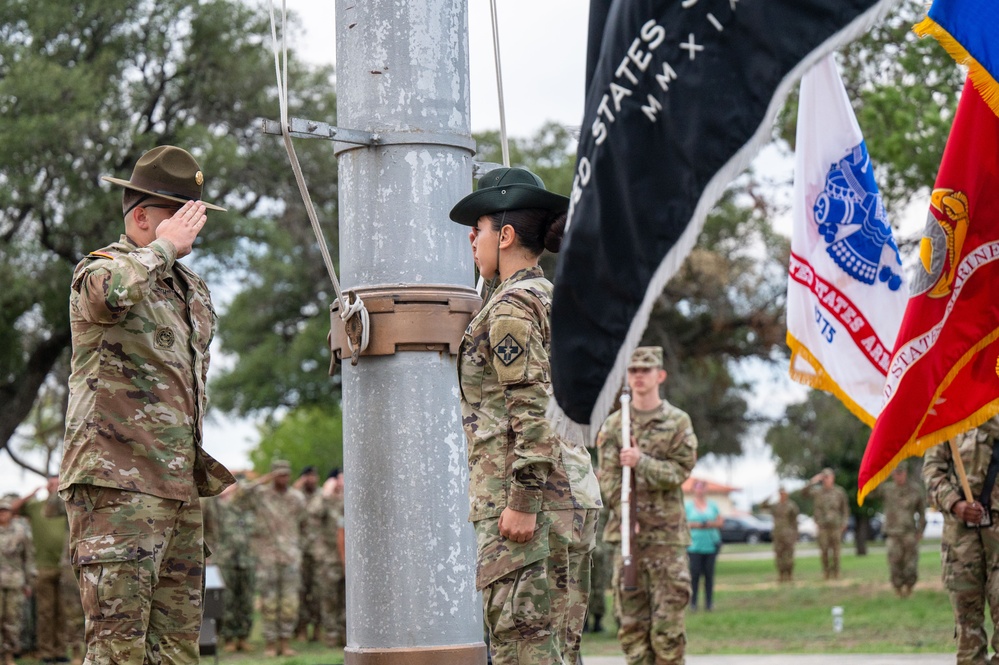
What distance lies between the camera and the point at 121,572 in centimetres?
500

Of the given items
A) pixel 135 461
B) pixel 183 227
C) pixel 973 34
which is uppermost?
pixel 973 34

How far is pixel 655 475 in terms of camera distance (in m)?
9.45

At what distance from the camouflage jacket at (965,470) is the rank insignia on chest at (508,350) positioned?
5.14 m

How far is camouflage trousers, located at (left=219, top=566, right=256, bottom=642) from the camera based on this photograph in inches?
672

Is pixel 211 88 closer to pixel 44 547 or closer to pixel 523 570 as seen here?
pixel 44 547

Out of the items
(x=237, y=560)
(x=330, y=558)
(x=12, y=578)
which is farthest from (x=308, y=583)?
(x=12, y=578)

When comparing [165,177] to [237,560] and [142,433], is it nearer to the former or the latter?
[142,433]

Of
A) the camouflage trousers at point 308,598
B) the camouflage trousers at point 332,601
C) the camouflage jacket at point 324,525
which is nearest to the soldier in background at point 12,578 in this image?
the camouflage trousers at point 332,601

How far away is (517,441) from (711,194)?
1.90 metres

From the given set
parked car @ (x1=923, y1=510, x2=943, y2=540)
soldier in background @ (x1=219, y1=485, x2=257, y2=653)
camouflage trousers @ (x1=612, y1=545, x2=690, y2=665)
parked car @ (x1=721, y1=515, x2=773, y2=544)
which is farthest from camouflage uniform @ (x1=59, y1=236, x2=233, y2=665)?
parked car @ (x1=721, y1=515, x2=773, y2=544)

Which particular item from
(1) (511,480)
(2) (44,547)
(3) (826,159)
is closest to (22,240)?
(2) (44,547)

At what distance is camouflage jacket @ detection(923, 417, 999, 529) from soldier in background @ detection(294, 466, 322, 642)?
10687mm

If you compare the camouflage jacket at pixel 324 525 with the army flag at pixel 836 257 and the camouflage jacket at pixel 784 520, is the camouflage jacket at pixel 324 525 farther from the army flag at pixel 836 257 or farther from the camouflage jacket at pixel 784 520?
the camouflage jacket at pixel 784 520

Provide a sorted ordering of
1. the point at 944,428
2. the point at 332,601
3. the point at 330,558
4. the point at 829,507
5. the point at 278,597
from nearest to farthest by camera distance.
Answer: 1. the point at 944,428
2. the point at 278,597
3. the point at 332,601
4. the point at 330,558
5. the point at 829,507
